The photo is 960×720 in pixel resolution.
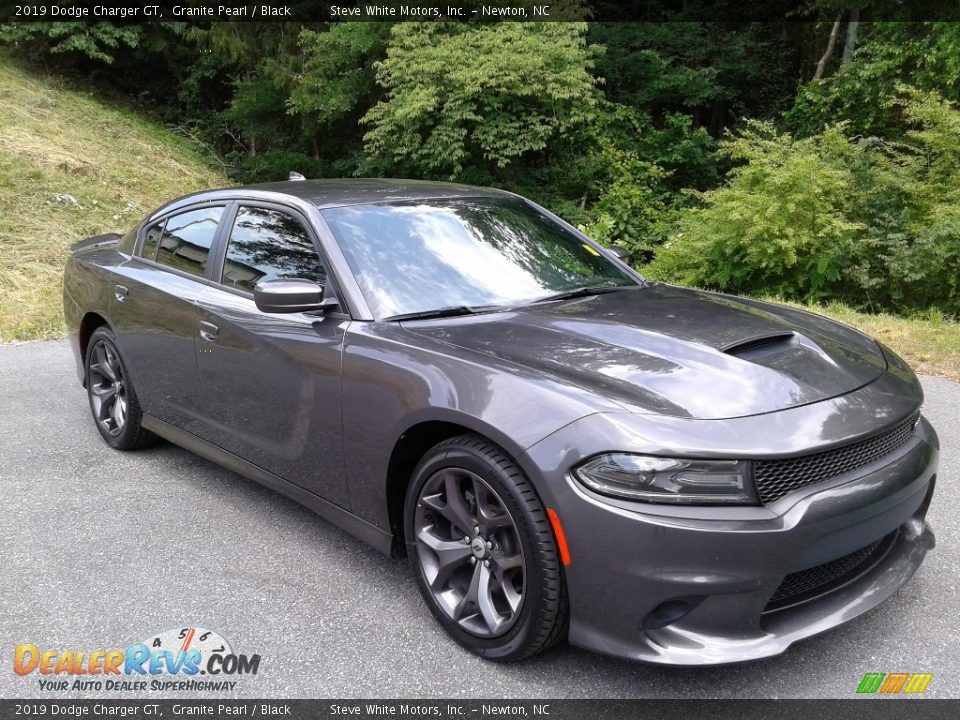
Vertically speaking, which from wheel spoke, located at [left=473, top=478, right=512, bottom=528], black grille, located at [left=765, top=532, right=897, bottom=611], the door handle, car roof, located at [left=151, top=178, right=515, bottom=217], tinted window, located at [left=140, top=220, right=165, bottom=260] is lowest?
black grille, located at [left=765, top=532, right=897, bottom=611]

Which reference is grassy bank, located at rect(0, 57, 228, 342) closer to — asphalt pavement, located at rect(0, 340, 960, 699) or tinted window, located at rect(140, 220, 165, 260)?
tinted window, located at rect(140, 220, 165, 260)

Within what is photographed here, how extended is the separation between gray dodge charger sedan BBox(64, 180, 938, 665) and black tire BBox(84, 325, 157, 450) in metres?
0.46

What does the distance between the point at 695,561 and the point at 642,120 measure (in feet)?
56.4

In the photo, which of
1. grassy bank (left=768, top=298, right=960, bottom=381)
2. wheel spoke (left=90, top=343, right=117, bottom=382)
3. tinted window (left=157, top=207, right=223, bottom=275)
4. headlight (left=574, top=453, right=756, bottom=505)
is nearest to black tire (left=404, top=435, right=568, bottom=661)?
headlight (left=574, top=453, right=756, bottom=505)

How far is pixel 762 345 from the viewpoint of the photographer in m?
2.81

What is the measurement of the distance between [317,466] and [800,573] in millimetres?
1799

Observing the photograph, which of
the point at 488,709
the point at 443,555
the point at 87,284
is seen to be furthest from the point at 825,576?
the point at 87,284

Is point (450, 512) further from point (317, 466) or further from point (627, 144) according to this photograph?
point (627, 144)

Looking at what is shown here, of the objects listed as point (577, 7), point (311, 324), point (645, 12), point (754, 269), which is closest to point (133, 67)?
point (577, 7)

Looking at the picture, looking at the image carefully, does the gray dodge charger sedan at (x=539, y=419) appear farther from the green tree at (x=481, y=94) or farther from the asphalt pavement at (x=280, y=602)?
the green tree at (x=481, y=94)

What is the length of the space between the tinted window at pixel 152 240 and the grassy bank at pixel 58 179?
4.29 metres

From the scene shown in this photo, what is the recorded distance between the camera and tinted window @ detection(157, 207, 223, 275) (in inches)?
155

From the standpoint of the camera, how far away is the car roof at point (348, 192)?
3578 mm

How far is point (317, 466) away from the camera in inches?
123
